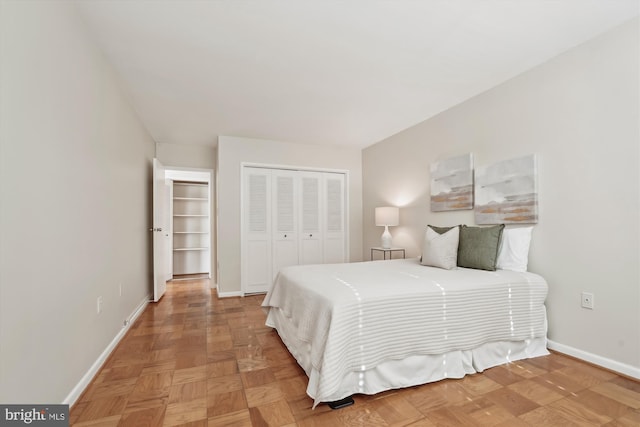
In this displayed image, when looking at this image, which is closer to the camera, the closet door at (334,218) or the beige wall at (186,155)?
the beige wall at (186,155)

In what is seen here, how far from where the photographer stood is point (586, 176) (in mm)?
2336

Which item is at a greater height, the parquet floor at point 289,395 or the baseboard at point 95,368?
the baseboard at point 95,368

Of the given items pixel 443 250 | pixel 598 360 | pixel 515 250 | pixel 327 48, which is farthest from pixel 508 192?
pixel 327 48

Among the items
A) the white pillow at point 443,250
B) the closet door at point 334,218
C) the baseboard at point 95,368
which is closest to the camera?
the baseboard at point 95,368

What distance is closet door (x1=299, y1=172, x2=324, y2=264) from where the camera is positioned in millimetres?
5078

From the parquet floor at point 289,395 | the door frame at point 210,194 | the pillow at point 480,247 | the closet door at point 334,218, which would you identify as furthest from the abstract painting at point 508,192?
the door frame at point 210,194

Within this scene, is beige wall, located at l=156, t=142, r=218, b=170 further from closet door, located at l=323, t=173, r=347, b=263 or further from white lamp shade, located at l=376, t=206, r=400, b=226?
white lamp shade, located at l=376, t=206, r=400, b=226

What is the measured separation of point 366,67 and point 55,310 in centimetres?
273

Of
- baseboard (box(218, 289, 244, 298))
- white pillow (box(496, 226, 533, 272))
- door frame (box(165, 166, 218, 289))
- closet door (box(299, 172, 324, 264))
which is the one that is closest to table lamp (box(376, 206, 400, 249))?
closet door (box(299, 172, 324, 264))

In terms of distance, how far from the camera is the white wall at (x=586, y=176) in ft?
6.89

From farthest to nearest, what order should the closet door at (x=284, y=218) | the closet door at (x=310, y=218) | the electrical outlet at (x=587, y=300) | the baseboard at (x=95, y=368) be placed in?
1. the closet door at (x=310, y=218)
2. the closet door at (x=284, y=218)
3. the electrical outlet at (x=587, y=300)
4. the baseboard at (x=95, y=368)

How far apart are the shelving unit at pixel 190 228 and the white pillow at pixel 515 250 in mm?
5707

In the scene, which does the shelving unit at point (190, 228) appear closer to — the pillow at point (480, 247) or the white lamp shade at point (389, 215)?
the white lamp shade at point (389, 215)

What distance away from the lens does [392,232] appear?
4.61m
